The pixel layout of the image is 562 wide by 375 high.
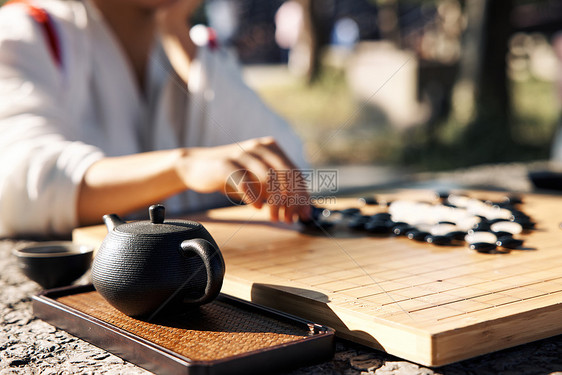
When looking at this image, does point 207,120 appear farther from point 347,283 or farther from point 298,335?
point 298,335

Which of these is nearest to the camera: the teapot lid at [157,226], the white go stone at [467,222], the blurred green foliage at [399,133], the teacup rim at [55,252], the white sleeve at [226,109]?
the teapot lid at [157,226]

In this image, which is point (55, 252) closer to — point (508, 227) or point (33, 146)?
point (33, 146)

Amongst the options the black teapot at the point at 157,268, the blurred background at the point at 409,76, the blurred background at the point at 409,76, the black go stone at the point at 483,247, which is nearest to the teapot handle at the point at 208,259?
the black teapot at the point at 157,268

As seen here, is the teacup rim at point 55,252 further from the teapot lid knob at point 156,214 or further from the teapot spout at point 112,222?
the teapot lid knob at point 156,214

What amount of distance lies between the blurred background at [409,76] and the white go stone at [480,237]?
6.26ft

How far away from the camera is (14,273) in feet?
4.70

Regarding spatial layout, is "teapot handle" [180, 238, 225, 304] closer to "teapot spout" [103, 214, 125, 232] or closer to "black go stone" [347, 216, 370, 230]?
"teapot spout" [103, 214, 125, 232]

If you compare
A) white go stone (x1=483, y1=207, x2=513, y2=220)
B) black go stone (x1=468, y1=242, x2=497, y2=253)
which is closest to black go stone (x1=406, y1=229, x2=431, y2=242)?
black go stone (x1=468, y1=242, x2=497, y2=253)

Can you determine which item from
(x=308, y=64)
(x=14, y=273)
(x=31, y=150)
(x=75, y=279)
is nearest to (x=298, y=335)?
(x=75, y=279)

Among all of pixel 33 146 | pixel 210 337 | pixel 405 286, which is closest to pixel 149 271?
pixel 210 337

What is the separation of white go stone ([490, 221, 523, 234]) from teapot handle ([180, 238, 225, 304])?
29.7 inches

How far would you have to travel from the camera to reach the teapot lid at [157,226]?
2.96 ft

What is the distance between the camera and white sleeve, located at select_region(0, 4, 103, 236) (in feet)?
5.11

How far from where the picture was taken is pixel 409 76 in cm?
730
